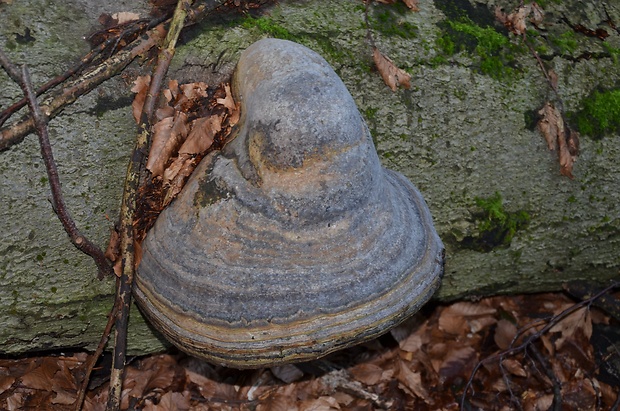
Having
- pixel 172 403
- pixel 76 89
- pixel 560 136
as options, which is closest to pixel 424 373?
pixel 172 403

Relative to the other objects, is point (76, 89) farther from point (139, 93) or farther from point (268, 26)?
point (268, 26)

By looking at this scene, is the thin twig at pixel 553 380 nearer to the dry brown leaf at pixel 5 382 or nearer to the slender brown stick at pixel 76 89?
the slender brown stick at pixel 76 89

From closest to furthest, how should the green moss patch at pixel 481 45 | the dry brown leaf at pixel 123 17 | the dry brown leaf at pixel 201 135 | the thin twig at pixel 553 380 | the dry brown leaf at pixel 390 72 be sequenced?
the dry brown leaf at pixel 201 135 < the dry brown leaf at pixel 123 17 < the dry brown leaf at pixel 390 72 < the green moss patch at pixel 481 45 < the thin twig at pixel 553 380

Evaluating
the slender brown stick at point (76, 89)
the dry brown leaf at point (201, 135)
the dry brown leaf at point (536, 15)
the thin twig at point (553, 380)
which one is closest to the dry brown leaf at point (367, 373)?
the thin twig at point (553, 380)

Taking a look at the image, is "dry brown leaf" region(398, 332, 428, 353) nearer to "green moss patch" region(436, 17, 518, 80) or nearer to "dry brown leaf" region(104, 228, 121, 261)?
"green moss patch" region(436, 17, 518, 80)

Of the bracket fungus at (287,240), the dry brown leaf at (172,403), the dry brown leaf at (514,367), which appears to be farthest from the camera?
the dry brown leaf at (514,367)

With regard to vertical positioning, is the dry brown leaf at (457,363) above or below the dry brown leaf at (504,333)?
below

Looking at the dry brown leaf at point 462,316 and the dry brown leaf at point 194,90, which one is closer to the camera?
the dry brown leaf at point 194,90
